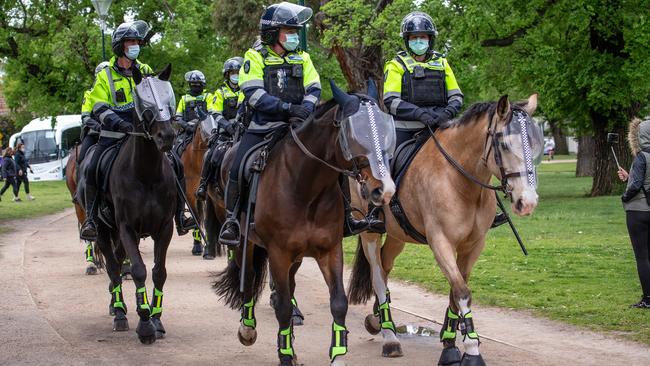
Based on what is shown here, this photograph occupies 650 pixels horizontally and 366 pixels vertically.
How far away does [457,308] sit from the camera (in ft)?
29.8

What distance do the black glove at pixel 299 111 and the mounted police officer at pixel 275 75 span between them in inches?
5.4

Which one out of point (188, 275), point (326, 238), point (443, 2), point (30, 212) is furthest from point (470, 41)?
point (326, 238)

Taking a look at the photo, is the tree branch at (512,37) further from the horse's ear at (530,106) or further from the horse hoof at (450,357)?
the horse hoof at (450,357)

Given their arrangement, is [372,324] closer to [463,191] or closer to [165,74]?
[463,191]

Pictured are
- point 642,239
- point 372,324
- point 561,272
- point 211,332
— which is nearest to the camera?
point 372,324

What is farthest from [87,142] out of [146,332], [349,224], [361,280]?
[349,224]

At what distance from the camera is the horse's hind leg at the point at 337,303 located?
8.14 meters

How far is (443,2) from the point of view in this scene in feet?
98.5

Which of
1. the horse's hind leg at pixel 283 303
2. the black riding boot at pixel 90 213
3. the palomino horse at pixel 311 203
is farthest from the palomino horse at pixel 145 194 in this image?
the horse's hind leg at pixel 283 303

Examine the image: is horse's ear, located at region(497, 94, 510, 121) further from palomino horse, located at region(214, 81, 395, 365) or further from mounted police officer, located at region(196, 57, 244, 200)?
mounted police officer, located at region(196, 57, 244, 200)

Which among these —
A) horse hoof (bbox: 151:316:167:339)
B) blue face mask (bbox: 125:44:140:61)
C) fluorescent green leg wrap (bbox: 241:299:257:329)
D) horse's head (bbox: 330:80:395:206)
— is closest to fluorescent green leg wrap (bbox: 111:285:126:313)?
horse hoof (bbox: 151:316:167:339)

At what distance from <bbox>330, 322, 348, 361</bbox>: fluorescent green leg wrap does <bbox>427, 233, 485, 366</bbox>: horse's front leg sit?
0.99 metres

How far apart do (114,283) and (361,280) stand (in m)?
2.72

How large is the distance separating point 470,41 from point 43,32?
2410 centimetres
